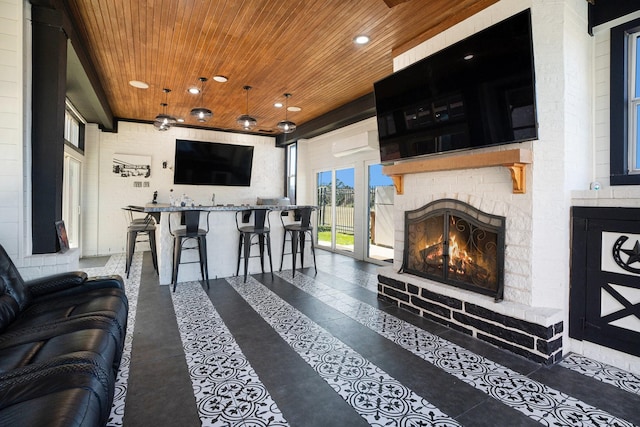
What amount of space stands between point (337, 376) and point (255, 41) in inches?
139

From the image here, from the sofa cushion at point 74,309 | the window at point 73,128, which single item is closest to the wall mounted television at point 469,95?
the sofa cushion at point 74,309

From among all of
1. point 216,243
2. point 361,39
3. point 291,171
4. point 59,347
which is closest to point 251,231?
point 216,243

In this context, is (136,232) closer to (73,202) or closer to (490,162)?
(73,202)

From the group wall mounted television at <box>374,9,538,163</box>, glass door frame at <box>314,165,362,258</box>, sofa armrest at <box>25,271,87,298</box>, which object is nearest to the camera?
sofa armrest at <box>25,271,87,298</box>

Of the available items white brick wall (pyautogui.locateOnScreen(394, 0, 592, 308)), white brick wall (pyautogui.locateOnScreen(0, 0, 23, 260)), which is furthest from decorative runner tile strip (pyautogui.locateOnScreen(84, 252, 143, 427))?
white brick wall (pyautogui.locateOnScreen(394, 0, 592, 308))

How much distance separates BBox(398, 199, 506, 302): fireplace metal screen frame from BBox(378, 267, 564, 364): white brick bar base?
0.28ft

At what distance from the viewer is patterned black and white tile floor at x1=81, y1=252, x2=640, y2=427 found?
1.83 metres

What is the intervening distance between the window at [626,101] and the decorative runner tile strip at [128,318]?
12.9ft

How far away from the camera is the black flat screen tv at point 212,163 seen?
7.57 metres

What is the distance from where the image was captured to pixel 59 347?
1.59 metres

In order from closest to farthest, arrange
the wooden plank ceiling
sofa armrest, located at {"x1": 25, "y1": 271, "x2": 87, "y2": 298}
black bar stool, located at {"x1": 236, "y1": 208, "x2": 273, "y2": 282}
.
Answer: sofa armrest, located at {"x1": 25, "y1": 271, "x2": 87, "y2": 298} < the wooden plank ceiling < black bar stool, located at {"x1": 236, "y1": 208, "x2": 273, "y2": 282}

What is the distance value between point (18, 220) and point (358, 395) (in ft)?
9.92

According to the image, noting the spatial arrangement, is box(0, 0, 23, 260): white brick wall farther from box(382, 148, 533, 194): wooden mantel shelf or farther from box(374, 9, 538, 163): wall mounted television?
box(382, 148, 533, 194): wooden mantel shelf

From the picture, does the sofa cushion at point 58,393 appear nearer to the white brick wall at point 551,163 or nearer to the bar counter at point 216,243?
the white brick wall at point 551,163
